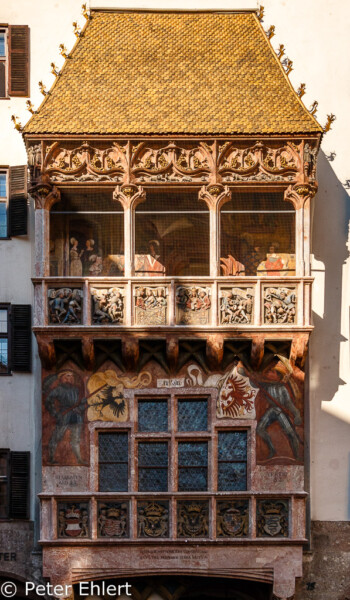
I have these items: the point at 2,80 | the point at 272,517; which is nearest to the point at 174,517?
the point at 272,517

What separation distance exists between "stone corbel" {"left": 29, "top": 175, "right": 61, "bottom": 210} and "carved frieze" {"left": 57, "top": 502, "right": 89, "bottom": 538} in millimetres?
5334

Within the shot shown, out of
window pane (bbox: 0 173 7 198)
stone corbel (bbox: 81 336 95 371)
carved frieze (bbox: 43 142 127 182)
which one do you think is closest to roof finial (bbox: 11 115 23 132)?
carved frieze (bbox: 43 142 127 182)

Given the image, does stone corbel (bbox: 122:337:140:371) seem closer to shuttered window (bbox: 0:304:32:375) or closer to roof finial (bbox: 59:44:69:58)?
shuttered window (bbox: 0:304:32:375)

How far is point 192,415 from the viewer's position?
2170 centimetres

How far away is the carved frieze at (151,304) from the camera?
69.3 ft

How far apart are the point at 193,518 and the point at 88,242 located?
5503 millimetres

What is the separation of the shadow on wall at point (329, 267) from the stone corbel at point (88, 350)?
13.8 feet

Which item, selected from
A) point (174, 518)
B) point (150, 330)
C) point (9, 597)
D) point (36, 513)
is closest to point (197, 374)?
point (150, 330)

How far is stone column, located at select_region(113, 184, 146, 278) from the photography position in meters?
21.2

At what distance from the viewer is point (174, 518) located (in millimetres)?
21234

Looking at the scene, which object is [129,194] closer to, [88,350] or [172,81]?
[172,81]

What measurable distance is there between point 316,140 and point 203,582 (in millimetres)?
8362

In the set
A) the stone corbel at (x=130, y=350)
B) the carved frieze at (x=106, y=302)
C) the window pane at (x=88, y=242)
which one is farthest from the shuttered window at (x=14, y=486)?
the window pane at (x=88, y=242)

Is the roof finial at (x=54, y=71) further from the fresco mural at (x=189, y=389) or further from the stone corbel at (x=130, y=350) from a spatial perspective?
the fresco mural at (x=189, y=389)
